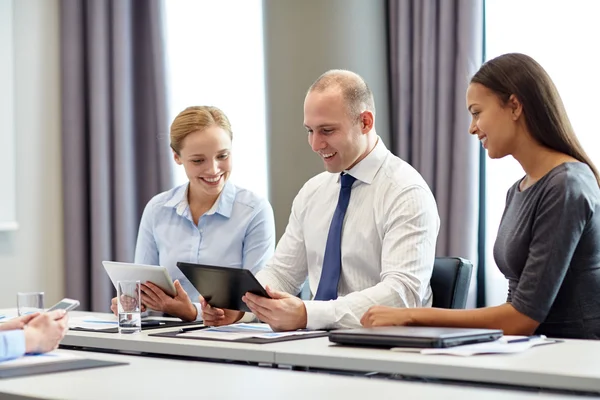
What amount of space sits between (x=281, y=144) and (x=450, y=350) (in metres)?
2.49

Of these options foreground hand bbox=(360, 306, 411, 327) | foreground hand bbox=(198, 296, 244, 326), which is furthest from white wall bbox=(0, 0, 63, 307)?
foreground hand bbox=(360, 306, 411, 327)

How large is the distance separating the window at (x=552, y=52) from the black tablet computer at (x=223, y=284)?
1706mm

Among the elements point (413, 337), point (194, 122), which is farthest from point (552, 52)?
point (413, 337)

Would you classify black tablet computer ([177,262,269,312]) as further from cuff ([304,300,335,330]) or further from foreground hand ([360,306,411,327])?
foreground hand ([360,306,411,327])

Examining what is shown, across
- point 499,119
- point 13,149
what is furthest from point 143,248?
point 499,119

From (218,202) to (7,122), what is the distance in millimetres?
1575

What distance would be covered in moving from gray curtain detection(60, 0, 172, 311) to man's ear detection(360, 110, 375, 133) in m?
1.89

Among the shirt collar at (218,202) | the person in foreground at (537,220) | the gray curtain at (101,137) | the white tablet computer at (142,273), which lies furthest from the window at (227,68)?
the person in foreground at (537,220)

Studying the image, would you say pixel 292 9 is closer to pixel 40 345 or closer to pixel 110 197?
pixel 110 197

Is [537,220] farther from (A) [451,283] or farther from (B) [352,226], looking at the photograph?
(B) [352,226]

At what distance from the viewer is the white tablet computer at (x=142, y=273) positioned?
268 cm

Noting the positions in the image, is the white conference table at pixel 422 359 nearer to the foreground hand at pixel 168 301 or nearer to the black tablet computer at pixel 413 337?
the black tablet computer at pixel 413 337

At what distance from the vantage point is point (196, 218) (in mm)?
3389

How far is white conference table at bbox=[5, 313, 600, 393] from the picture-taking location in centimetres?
159
